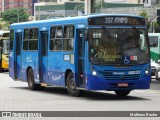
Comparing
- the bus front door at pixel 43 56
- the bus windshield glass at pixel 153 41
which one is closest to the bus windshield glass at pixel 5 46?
the bus windshield glass at pixel 153 41

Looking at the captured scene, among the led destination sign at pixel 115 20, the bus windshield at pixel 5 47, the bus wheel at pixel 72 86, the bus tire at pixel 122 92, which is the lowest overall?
the bus tire at pixel 122 92

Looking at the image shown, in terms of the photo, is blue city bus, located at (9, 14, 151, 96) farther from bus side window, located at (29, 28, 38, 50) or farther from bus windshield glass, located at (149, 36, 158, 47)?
bus windshield glass, located at (149, 36, 158, 47)

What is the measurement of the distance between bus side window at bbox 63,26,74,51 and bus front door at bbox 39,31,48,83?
2049 mm

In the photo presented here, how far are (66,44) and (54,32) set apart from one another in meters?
1.31

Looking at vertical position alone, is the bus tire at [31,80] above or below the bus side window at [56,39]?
below

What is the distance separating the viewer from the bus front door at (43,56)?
75.5 feet

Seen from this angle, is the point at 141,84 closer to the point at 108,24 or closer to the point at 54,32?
the point at 108,24

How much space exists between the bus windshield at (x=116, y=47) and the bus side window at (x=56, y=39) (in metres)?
2.41

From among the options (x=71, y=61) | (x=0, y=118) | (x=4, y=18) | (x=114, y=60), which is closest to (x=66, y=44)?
(x=71, y=61)

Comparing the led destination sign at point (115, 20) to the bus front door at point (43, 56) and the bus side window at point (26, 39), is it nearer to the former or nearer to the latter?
the bus front door at point (43, 56)

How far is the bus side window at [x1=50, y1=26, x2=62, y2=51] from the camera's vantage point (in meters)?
21.5

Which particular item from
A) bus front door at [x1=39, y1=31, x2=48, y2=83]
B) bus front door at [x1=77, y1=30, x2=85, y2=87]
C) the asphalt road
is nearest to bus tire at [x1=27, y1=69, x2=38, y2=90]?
bus front door at [x1=39, y1=31, x2=48, y2=83]

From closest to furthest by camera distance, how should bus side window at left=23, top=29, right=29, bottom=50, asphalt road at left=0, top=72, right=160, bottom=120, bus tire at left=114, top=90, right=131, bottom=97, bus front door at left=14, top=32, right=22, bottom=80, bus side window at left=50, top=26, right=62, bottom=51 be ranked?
asphalt road at left=0, top=72, right=160, bottom=120
bus tire at left=114, top=90, right=131, bottom=97
bus side window at left=50, top=26, right=62, bottom=51
bus side window at left=23, top=29, right=29, bottom=50
bus front door at left=14, top=32, right=22, bottom=80

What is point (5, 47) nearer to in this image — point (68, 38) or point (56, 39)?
point (56, 39)
